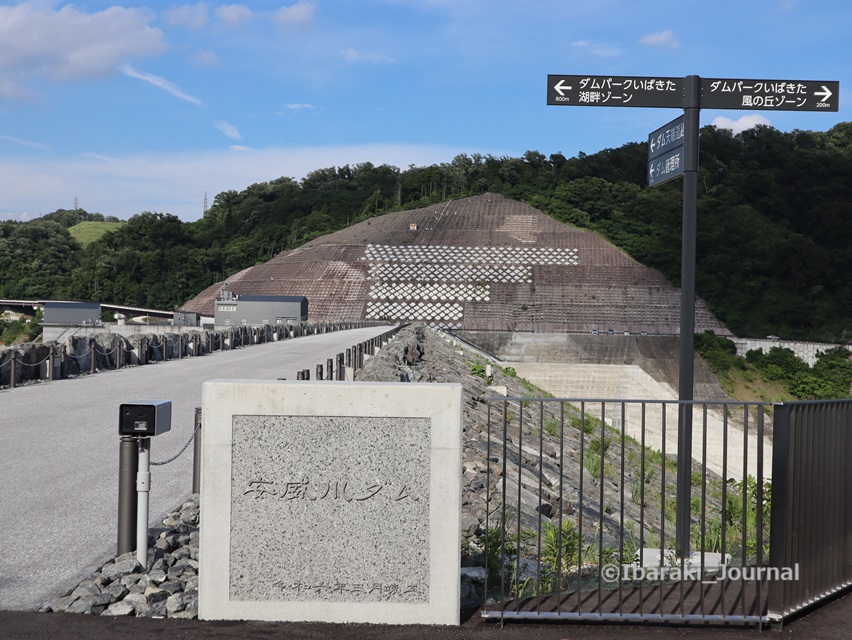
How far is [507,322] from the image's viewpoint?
8925cm

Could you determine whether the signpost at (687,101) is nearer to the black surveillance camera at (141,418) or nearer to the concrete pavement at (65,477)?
the black surveillance camera at (141,418)

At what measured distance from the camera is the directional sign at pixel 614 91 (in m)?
6.64

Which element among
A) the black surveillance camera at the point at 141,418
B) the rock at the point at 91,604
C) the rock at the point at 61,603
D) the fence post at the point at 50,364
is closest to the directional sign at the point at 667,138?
the black surveillance camera at the point at 141,418

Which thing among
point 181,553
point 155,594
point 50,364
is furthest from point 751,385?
point 155,594

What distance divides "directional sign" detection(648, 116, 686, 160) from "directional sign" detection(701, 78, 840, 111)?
23cm

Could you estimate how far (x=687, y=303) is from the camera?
252 inches

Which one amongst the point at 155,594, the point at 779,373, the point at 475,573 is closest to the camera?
the point at 155,594

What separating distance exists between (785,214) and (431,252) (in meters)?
55.1

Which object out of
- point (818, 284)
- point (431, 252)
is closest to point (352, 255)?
point (431, 252)

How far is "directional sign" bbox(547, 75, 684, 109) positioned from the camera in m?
6.64

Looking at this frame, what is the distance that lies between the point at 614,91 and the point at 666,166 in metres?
0.73

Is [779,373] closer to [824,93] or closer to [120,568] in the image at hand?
[824,93]

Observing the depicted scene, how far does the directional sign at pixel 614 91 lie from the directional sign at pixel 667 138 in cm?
18

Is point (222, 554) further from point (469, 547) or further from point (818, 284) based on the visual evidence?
point (818, 284)
